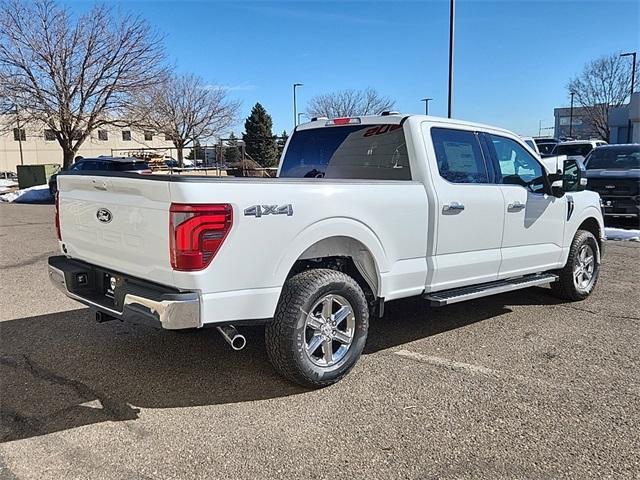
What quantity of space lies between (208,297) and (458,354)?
2287 mm

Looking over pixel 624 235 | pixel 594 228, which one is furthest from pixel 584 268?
pixel 624 235

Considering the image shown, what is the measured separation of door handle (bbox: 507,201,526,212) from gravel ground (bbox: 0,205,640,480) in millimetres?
1125

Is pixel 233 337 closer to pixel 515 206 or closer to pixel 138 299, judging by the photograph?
pixel 138 299

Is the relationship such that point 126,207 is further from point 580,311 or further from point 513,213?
point 580,311

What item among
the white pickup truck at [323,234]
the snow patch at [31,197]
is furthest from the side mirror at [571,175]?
the snow patch at [31,197]

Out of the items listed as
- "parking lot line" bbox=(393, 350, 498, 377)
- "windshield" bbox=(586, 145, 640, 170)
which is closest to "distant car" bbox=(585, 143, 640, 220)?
"windshield" bbox=(586, 145, 640, 170)

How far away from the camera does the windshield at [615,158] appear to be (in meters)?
13.4

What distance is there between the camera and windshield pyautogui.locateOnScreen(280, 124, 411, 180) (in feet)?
15.9

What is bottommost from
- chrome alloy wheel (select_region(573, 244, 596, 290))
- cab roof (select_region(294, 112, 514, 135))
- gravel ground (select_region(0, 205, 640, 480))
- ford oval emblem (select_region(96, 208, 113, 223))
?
gravel ground (select_region(0, 205, 640, 480))

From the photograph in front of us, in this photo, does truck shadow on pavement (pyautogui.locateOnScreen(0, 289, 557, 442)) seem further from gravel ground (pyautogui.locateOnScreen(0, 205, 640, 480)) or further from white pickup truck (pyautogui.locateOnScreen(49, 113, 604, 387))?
white pickup truck (pyautogui.locateOnScreen(49, 113, 604, 387))

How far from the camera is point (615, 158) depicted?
1366 cm

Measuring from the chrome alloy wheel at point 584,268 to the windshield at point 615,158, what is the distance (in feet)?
26.6

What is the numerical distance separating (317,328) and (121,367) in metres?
1.59

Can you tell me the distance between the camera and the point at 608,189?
484 inches
